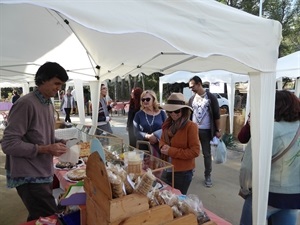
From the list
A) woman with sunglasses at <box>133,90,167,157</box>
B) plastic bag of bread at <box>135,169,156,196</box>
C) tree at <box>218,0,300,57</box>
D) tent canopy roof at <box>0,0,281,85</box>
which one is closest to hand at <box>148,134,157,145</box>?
woman with sunglasses at <box>133,90,167,157</box>

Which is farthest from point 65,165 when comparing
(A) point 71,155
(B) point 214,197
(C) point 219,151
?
(C) point 219,151

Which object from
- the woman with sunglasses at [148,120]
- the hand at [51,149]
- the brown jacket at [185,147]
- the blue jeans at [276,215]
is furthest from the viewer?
the woman with sunglasses at [148,120]

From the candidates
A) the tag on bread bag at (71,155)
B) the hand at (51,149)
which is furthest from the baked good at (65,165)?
the hand at (51,149)

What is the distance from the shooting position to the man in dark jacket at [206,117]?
147 inches

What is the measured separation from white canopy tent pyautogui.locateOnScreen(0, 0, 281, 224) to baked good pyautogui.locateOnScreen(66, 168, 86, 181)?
4.13ft

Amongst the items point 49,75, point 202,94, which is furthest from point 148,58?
point 49,75

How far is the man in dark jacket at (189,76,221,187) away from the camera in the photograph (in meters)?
3.73

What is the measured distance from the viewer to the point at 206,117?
3.78 meters

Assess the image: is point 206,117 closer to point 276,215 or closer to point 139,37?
point 139,37

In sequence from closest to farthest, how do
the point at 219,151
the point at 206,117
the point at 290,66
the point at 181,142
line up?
the point at 181,142 < the point at 206,117 < the point at 219,151 < the point at 290,66

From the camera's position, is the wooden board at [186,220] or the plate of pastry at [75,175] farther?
the plate of pastry at [75,175]

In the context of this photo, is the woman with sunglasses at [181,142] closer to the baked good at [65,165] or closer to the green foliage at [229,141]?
the baked good at [65,165]

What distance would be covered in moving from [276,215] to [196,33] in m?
1.46

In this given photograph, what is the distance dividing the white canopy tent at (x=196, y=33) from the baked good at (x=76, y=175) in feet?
4.13
